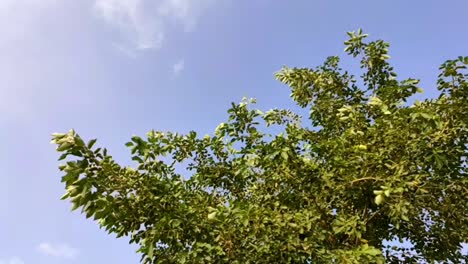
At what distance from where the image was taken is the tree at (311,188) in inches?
248

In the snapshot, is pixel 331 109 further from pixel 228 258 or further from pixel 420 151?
pixel 228 258

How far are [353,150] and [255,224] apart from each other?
78.7 inches

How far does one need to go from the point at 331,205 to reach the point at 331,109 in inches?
89.8

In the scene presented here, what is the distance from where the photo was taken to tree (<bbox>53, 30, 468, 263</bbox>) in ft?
20.7

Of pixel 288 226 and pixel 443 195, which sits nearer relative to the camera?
pixel 288 226

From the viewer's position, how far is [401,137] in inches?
274

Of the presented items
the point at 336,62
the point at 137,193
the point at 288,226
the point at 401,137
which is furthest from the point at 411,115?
the point at 137,193

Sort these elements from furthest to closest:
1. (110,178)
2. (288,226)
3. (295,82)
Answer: (295,82) < (288,226) < (110,178)

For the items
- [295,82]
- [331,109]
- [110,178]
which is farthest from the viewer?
[295,82]

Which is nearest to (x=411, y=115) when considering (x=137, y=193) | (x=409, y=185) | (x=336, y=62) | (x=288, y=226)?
(x=409, y=185)

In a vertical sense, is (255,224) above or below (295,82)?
below

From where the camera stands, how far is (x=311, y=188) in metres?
7.50

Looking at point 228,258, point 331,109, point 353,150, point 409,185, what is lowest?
point 228,258

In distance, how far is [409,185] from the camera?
21.6 ft
